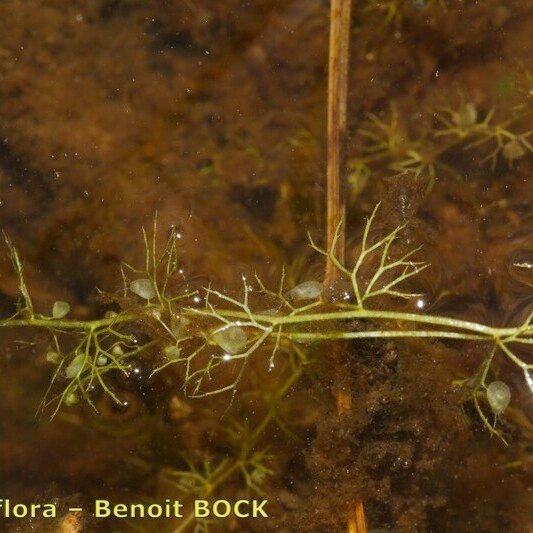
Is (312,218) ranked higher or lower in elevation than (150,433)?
higher

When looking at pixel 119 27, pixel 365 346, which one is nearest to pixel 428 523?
pixel 365 346

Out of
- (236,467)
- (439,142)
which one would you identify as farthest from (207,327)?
(439,142)

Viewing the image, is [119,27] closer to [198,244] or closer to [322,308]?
[198,244]

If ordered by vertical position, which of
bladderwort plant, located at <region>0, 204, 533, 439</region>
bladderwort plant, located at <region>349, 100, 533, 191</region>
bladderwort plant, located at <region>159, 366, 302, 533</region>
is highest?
bladderwort plant, located at <region>349, 100, 533, 191</region>

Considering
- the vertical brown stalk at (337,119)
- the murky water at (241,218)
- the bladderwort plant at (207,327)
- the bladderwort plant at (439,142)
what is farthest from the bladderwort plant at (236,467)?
the bladderwort plant at (439,142)

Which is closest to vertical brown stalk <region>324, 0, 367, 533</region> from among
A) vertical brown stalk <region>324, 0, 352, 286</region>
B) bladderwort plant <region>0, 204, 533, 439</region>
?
vertical brown stalk <region>324, 0, 352, 286</region>

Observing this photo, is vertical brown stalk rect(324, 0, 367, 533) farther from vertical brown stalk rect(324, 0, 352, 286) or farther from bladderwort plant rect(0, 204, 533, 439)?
bladderwort plant rect(0, 204, 533, 439)

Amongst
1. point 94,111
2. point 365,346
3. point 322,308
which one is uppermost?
point 94,111
